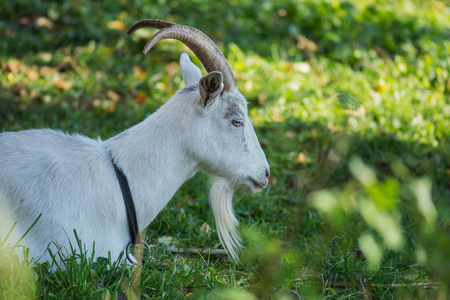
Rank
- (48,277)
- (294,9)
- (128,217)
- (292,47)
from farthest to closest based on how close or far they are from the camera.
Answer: (294,9), (292,47), (128,217), (48,277)

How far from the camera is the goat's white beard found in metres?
2.88

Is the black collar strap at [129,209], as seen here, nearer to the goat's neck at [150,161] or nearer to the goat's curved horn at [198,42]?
the goat's neck at [150,161]

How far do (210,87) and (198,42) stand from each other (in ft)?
0.86

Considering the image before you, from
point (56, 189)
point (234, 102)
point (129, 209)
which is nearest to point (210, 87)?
point (234, 102)

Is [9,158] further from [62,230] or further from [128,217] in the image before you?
[128,217]

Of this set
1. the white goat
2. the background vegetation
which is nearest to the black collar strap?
the white goat

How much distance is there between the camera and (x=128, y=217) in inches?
101

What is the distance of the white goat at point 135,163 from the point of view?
2398 millimetres

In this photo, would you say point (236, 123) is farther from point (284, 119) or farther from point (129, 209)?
point (284, 119)

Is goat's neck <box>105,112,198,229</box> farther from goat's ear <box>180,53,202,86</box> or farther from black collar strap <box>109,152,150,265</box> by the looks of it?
goat's ear <box>180,53,202,86</box>

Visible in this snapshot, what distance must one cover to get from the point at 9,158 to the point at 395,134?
13.1ft

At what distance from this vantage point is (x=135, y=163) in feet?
8.66

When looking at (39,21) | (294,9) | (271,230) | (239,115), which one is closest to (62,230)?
(239,115)

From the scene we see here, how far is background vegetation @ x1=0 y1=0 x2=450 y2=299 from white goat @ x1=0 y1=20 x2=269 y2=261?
180mm
